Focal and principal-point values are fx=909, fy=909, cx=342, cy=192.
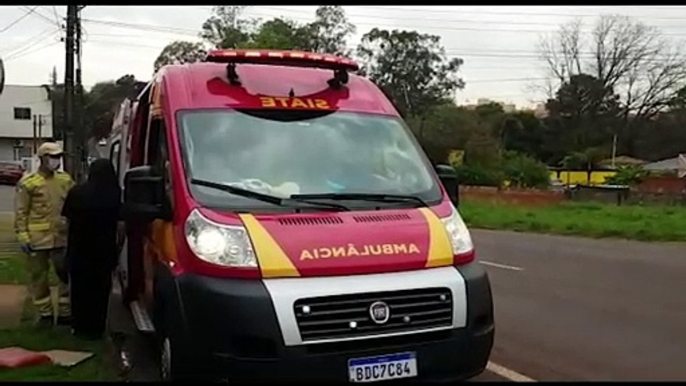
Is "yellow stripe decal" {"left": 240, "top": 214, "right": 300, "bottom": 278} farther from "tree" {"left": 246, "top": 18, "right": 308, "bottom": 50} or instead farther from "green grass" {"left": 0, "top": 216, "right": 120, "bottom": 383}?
"tree" {"left": 246, "top": 18, "right": 308, "bottom": 50}

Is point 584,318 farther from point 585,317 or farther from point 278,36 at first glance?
point 278,36

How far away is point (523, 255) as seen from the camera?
655 inches

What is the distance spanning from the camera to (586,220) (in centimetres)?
2489

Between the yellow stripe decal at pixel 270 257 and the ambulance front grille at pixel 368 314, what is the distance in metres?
0.21

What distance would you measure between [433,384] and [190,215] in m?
1.80

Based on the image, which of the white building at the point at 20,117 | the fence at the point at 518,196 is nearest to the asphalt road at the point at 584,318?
the fence at the point at 518,196

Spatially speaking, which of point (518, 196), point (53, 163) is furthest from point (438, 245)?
point (518, 196)

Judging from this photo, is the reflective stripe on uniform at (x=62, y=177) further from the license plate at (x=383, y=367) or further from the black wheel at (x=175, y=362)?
the license plate at (x=383, y=367)

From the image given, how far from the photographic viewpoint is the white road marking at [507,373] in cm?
669

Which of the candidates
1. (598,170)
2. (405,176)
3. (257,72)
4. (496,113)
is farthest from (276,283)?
(496,113)

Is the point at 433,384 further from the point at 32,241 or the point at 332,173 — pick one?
the point at 32,241

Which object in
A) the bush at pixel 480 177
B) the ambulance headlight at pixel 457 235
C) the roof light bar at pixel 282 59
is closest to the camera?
the ambulance headlight at pixel 457 235

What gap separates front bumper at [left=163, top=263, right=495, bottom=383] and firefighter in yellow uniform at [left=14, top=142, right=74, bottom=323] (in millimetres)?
3605

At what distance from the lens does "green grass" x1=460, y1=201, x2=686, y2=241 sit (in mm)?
21422
